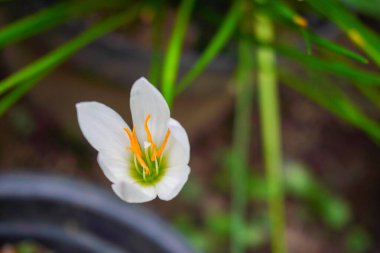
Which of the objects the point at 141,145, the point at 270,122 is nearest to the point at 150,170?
the point at 141,145

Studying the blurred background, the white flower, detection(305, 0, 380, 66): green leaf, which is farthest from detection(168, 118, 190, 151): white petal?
the blurred background

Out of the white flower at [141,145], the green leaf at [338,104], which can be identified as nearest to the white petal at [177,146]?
the white flower at [141,145]

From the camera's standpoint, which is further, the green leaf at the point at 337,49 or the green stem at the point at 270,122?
the green stem at the point at 270,122

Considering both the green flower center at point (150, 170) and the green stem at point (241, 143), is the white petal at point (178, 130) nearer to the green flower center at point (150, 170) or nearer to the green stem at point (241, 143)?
the green flower center at point (150, 170)

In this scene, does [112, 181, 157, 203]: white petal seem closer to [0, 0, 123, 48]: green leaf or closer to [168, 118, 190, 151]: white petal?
[168, 118, 190, 151]: white petal

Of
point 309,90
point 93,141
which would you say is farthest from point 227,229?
point 93,141

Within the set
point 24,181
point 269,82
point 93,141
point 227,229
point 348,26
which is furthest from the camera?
point 227,229

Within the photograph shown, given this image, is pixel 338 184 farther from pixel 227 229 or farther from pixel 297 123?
pixel 227 229

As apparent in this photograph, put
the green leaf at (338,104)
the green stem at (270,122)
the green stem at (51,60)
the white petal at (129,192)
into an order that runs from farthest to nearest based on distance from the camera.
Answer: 1. the green stem at (270,122)
2. the green leaf at (338,104)
3. the green stem at (51,60)
4. the white petal at (129,192)
